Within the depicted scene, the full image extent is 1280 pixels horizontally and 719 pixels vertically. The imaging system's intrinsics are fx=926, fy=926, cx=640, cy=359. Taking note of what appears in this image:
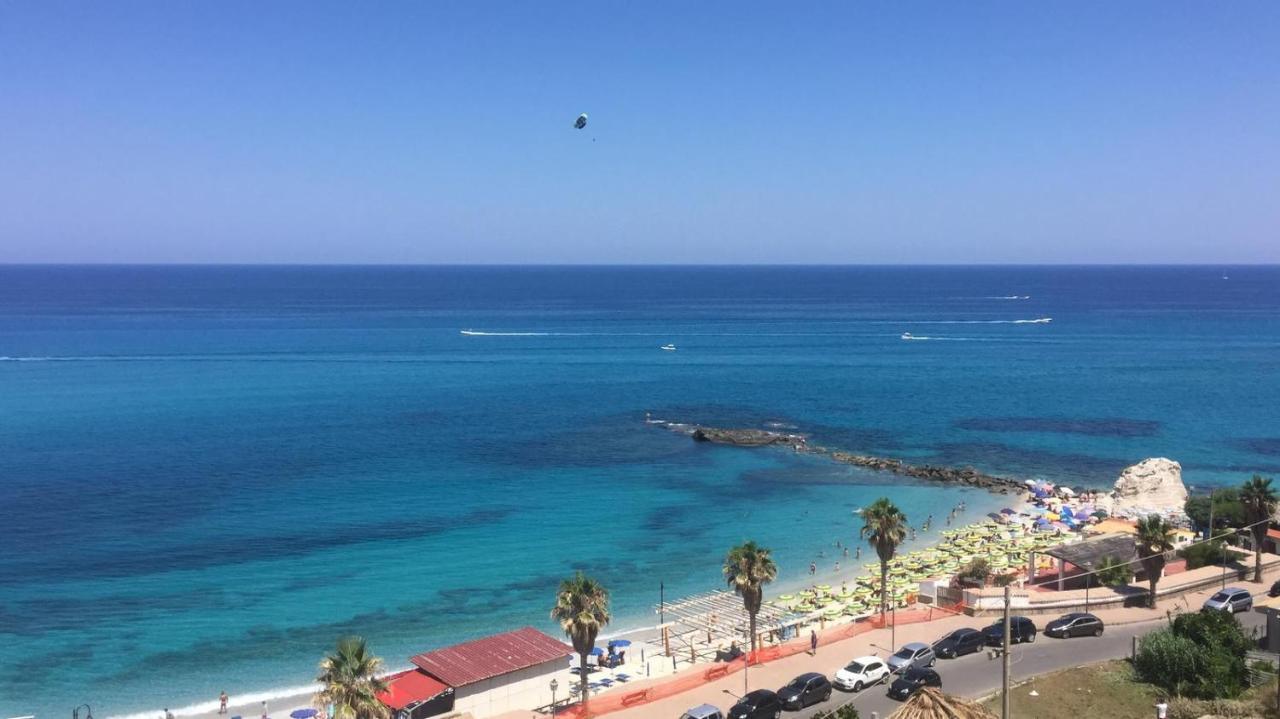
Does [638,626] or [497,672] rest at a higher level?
[497,672]

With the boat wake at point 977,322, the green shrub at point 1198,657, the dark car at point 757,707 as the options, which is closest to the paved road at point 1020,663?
the dark car at point 757,707

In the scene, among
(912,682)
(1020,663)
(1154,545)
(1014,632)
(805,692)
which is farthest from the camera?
(1154,545)

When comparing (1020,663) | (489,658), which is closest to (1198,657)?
(1020,663)

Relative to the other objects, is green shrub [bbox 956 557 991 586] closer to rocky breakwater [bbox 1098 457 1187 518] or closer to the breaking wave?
rocky breakwater [bbox 1098 457 1187 518]

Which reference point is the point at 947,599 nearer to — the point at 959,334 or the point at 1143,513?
the point at 1143,513

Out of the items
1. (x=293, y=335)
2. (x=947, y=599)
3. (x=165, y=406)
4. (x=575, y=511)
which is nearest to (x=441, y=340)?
(x=293, y=335)

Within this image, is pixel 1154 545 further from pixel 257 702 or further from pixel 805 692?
pixel 257 702

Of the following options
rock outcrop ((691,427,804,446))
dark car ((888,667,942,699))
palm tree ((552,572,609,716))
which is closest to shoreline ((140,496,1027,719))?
palm tree ((552,572,609,716))
